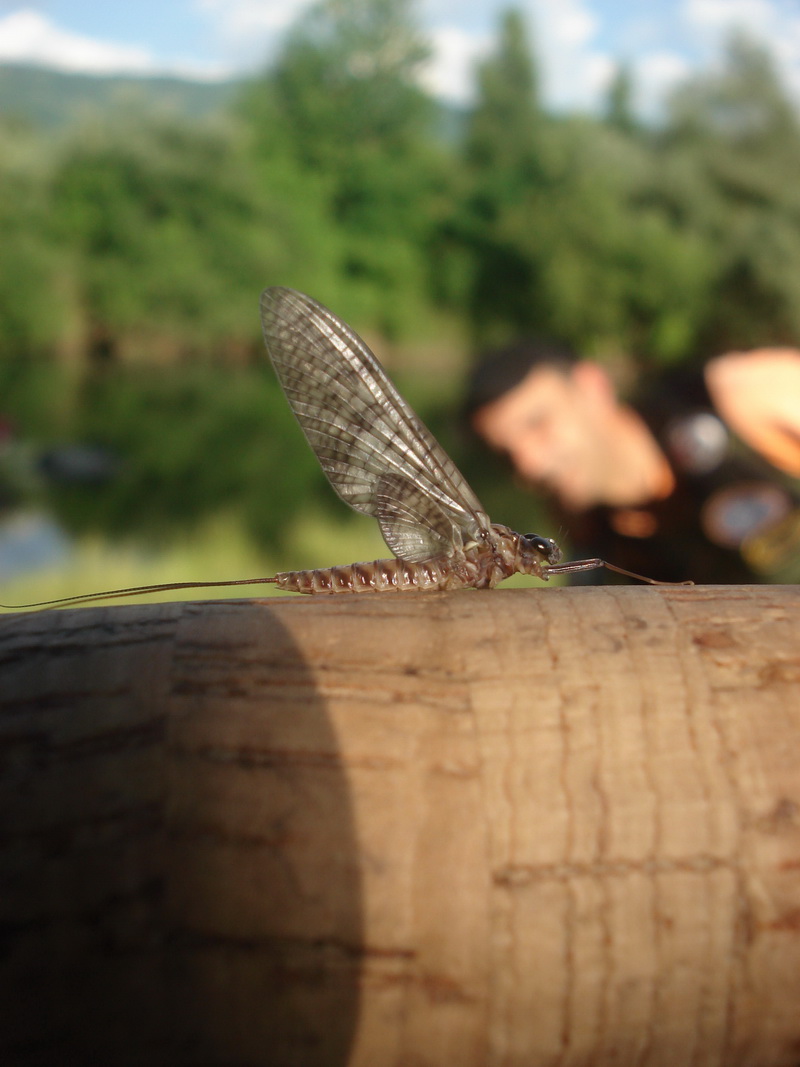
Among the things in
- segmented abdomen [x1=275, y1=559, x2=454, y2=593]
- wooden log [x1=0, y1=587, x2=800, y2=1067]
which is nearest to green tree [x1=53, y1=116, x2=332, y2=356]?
segmented abdomen [x1=275, y1=559, x2=454, y2=593]

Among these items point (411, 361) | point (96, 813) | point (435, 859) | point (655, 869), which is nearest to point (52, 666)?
point (96, 813)

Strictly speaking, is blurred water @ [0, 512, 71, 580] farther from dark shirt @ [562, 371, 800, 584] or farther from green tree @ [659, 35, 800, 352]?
green tree @ [659, 35, 800, 352]

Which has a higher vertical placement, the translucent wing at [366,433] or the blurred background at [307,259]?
the blurred background at [307,259]

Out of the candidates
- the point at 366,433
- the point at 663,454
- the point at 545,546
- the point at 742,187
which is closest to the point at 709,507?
the point at 663,454

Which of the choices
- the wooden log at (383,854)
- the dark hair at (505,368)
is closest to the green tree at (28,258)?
the dark hair at (505,368)

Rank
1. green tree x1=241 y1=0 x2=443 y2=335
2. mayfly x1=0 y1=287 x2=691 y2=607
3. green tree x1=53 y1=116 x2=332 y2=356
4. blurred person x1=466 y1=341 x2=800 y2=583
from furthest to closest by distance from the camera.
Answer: green tree x1=241 y1=0 x2=443 y2=335 < green tree x1=53 y1=116 x2=332 y2=356 < blurred person x1=466 y1=341 x2=800 y2=583 < mayfly x1=0 y1=287 x2=691 y2=607

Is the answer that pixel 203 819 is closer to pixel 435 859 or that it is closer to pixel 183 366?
pixel 435 859

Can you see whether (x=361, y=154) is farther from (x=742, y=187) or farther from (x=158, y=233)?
(x=742, y=187)

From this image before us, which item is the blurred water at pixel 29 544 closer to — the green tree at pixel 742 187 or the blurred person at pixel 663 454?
the blurred person at pixel 663 454

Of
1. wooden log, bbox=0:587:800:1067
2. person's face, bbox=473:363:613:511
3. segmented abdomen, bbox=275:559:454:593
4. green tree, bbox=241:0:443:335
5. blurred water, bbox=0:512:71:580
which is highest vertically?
green tree, bbox=241:0:443:335
